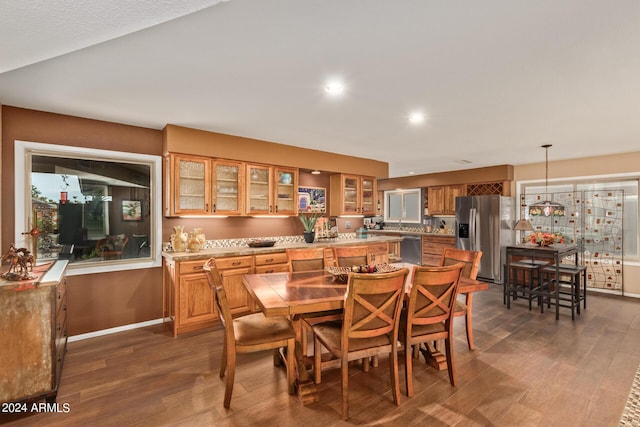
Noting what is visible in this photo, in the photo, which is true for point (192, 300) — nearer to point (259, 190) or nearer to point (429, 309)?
point (259, 190)

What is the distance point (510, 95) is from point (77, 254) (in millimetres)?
4902

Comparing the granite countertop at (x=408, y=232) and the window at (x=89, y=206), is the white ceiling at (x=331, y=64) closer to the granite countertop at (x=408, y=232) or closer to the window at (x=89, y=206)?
the window at (x=89, y=206)

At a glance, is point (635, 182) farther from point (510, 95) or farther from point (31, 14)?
point (31, 14)

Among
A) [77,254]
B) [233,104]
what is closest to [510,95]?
[233,104]

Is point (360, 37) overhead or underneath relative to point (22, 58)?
overhead

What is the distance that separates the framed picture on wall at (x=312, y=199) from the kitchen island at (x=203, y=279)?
1037 millimetres

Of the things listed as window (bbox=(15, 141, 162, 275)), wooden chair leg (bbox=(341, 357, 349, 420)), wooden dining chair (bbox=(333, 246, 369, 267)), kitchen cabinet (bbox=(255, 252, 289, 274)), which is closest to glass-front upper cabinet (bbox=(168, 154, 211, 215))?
window (bbox=(15, 141, 162, 275))

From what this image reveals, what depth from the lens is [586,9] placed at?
1562 mm

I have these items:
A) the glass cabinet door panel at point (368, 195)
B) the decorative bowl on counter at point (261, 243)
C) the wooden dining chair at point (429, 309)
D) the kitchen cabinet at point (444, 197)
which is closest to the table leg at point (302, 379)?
the wooden dining chair at point (429, 309)

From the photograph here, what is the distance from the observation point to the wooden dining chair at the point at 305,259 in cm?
339

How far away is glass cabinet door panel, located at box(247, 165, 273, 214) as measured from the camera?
438 cm

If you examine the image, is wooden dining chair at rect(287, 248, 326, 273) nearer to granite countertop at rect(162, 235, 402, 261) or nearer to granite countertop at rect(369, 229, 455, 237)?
granite countertop at rect(162, 235, 402, 261)

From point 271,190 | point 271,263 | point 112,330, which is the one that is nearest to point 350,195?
point 271,190

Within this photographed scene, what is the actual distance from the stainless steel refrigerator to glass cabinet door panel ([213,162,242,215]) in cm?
510
